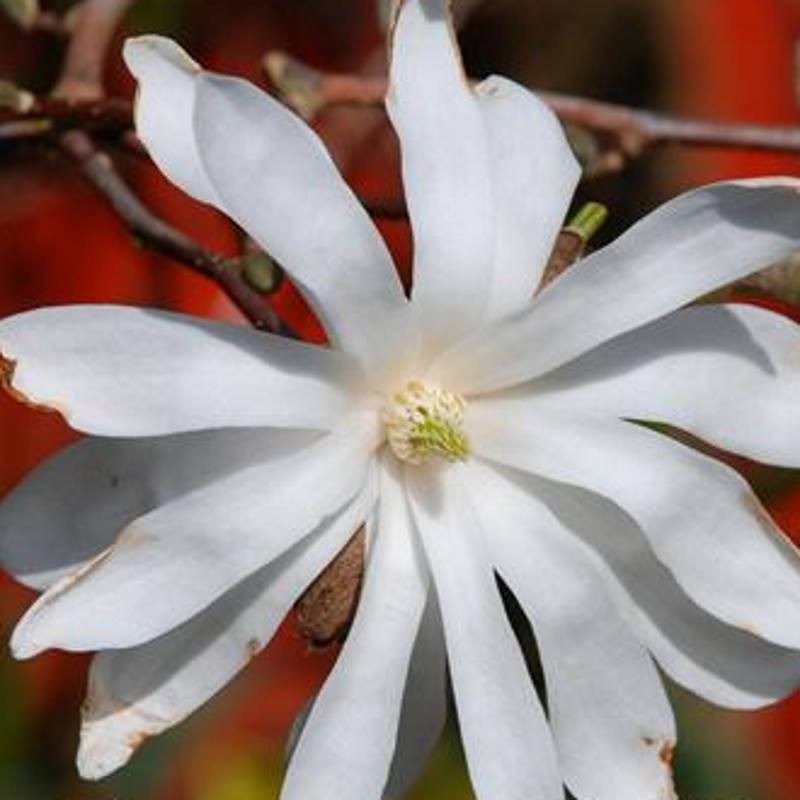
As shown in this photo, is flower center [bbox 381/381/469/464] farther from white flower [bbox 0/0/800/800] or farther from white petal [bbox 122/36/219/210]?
white petal [bbox 122/36/219/210]

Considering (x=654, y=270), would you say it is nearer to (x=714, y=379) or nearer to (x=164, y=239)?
(x=714, y=379)

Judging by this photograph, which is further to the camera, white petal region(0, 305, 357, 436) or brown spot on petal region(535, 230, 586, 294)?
brown spot on petal region(535, 230, 586, 294)

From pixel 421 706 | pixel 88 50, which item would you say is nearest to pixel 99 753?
pixel 421 706

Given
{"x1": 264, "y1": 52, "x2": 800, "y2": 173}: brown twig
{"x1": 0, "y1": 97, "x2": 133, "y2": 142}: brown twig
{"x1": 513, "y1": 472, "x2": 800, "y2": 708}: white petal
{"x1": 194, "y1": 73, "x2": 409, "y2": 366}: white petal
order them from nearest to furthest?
{"x1": 194, "y1": 73, "x2": 409, "y2": 366}: white petal < {"x1": 513, "y1": 472, "x2": 800, "y2": 708}: white petal < {"x1": 0, "y1": 97, "x2": 133, "y2": 142}: brown twig < {"x1": 264, "y1": 52, "x2": 800, "y2": 173}: brown twig

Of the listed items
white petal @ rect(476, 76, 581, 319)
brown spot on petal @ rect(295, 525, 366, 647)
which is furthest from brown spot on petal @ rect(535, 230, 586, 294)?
brown spot on petal @ rect(295, 525, 366, 647)

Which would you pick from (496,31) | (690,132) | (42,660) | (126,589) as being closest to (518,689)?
(126,589)

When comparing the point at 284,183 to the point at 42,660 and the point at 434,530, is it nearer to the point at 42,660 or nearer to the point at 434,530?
the point at 434,530

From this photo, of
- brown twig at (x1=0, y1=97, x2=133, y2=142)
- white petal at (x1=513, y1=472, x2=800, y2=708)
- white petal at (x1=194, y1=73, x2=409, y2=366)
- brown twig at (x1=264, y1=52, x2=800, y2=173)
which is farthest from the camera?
brown twig at (x1=264, y1=52, x2=800, y2=173)

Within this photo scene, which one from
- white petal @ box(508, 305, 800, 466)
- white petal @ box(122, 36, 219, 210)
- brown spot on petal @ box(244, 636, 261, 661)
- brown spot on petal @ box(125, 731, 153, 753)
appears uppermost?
white petal @ box(122, 36, 219, 210)
